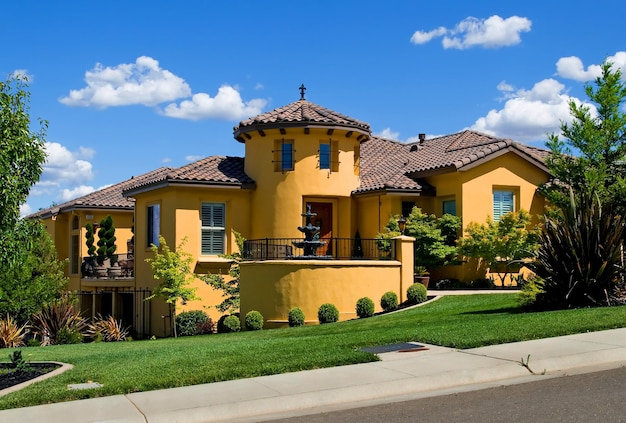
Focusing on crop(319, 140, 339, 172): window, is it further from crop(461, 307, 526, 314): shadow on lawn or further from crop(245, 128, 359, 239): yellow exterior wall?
crop(461, 307, 526, 314): shadow on lawn

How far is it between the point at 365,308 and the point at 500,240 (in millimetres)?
6798

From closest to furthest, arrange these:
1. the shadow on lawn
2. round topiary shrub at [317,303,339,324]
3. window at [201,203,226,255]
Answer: the shadow on lawn, round topiary shrub at [317,303,339,324], window at [201,203,226,255]

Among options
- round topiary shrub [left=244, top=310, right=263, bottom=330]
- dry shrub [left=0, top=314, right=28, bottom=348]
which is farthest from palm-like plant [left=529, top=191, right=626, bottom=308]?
dry shrub [left=0, top=314, right=28, bottom=348]

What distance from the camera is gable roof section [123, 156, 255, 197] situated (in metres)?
26.6

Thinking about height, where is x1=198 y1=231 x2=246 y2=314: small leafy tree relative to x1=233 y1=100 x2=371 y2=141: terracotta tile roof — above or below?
below

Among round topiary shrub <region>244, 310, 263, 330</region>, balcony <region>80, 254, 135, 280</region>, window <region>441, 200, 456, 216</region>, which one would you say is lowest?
round topiary shrub <region>244, 310, 263, 330</region>

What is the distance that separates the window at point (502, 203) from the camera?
27734mm

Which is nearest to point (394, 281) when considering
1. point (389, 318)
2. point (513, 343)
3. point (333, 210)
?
point (389, 318)

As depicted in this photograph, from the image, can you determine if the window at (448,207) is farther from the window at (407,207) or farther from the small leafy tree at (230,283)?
the small leafy tree at (230,283)

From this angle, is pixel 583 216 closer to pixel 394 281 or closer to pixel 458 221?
pixel 394 281

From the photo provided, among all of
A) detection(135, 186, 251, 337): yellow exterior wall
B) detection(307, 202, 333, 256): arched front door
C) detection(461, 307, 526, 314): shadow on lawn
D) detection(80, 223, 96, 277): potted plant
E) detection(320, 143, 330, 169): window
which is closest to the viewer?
detection(461, 307, 526, 314): shadow on lawn

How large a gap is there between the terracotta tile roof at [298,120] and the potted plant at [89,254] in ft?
30.8

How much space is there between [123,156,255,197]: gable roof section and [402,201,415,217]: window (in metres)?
5.65

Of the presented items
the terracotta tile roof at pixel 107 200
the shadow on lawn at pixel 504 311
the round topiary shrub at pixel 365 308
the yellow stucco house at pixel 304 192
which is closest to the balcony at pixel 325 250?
the yellow stucco house at pixel 304 192
